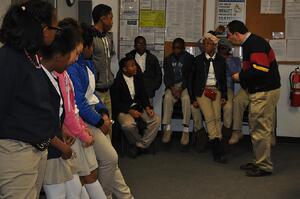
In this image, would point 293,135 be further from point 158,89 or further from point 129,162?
point 129,162

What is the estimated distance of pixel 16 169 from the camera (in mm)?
1857

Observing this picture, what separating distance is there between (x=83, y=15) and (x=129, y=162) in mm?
2913

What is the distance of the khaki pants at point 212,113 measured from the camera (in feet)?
17.5

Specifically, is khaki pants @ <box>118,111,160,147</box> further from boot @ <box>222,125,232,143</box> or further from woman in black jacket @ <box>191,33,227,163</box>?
boot @ <box>222,125,232,143</box>

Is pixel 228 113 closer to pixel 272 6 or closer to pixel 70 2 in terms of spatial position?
pixel 272 6

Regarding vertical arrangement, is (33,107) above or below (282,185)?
above

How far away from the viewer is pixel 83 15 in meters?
6.98

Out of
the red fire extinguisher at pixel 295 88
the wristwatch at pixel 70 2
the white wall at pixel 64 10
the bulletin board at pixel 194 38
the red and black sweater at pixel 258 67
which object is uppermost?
the wristwatch at pixel 70 2

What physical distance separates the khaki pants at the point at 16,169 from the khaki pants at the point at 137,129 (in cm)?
318

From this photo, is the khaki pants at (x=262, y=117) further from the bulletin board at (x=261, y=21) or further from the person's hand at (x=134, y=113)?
the bulletin board at (x=261, y=21)

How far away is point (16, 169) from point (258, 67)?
2.84m

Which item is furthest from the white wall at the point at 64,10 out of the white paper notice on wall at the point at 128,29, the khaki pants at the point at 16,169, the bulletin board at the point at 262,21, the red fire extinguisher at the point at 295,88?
the khaki pants at the point at 16,169

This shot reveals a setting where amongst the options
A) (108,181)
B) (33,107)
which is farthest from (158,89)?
(33,107)

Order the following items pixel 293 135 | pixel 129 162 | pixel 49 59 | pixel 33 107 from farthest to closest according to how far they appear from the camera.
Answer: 1. pixel 293 135
2. pixel 129 162
3. pixel 49 59
4. pixel 33 107
